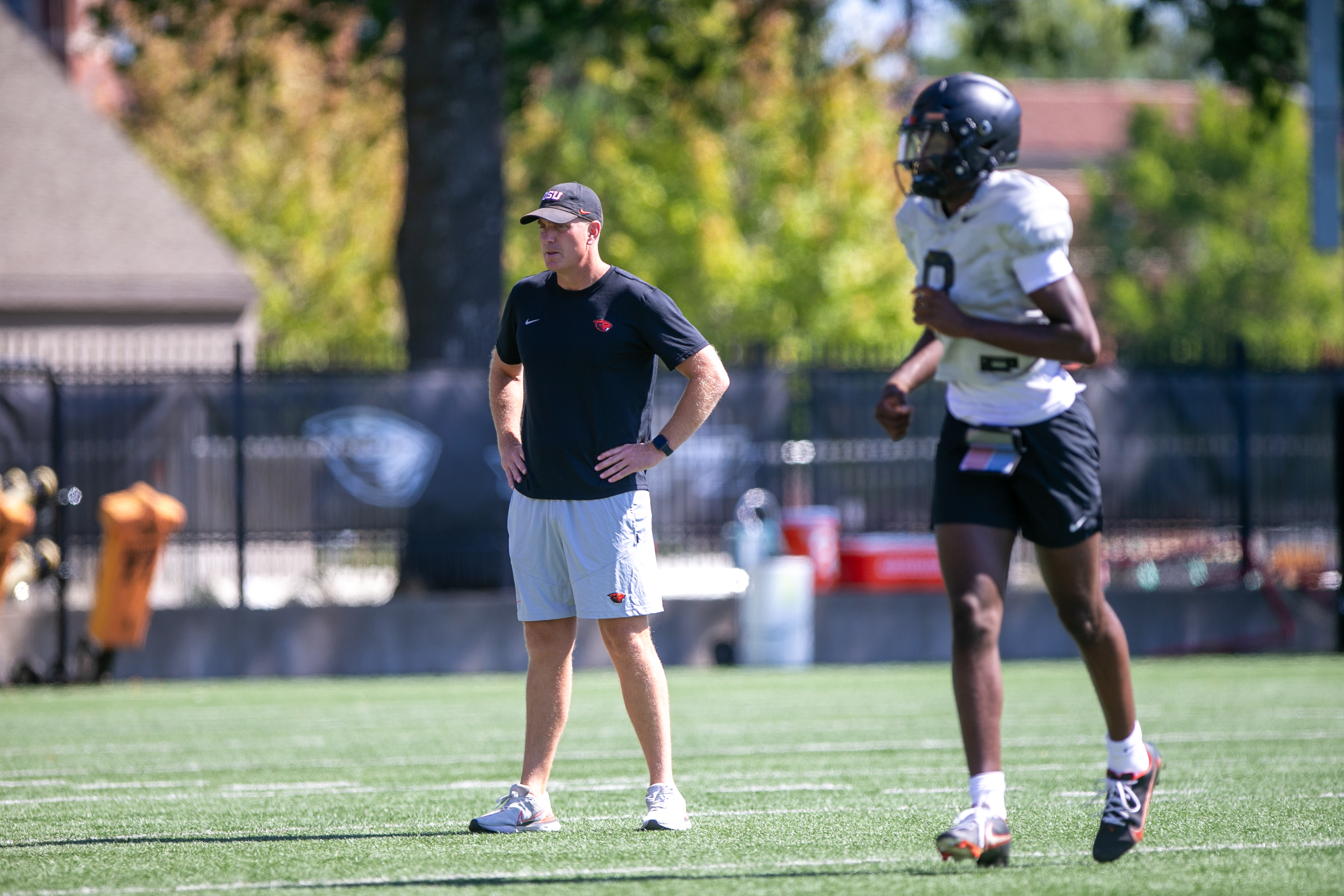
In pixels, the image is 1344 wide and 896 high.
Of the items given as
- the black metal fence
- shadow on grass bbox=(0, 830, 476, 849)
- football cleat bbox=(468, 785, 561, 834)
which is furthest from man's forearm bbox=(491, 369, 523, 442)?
the black metal fence

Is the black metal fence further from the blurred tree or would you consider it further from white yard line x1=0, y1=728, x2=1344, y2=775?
white yard line x1=0, y1=728, x2=1344, y2=775

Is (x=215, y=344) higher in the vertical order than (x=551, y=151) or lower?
lower

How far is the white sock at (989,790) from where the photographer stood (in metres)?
5.00

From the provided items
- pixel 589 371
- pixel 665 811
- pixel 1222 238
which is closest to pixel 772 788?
pixel 665 811

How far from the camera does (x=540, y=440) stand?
6219 millimetres

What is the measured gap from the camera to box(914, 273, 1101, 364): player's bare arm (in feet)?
16.6

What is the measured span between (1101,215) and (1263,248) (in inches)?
274

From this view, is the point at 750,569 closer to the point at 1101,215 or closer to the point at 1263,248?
the point at 1263,248

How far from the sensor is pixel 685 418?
20.5 ft

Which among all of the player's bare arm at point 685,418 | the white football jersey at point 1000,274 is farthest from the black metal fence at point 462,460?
the white football jersey at point 1000,274

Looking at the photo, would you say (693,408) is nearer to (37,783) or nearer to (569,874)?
(569,874)

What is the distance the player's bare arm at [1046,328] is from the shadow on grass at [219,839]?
2.47m

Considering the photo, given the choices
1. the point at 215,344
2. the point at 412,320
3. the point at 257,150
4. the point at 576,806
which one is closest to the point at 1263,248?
the point at 257,150

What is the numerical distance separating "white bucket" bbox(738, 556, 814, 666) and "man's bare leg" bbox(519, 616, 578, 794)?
9081mm
